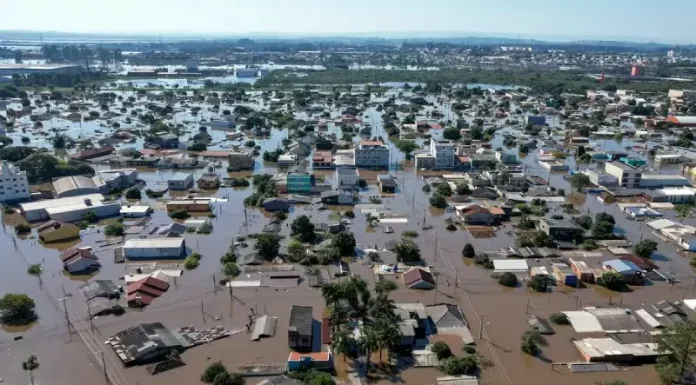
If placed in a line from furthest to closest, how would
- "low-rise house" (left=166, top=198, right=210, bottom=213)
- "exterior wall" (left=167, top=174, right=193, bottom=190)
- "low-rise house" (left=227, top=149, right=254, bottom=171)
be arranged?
"low-rise house" (left=227, top=149, right=254, bottom=171) → "exterior wall" (left=167, top=174, right=193, bottom=190) → "low-rise house" (left=166, top=198, right=210, bottom=213)

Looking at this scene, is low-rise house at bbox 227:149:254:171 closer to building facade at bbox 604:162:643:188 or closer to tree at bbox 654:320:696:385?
building facade at bbox 604:162:643:188

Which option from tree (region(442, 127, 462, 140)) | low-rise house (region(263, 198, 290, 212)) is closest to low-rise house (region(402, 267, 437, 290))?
low-rise house (region(263, 198, 290, 212))

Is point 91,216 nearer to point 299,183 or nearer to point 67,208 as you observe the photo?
point 67,208

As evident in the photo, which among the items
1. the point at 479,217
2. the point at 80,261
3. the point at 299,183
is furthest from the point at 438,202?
the point at 80,261

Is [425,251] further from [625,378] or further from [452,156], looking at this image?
[452,156]

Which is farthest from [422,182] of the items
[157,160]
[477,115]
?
[477,115]

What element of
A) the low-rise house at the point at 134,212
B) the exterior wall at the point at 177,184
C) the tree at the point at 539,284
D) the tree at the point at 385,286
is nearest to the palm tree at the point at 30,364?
the tree at the point at 385,286
